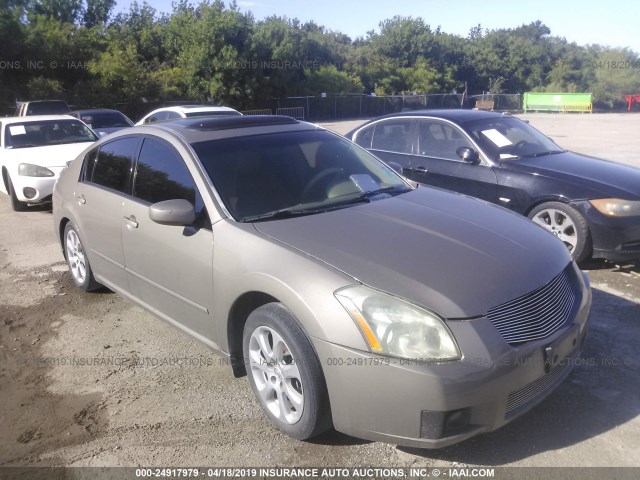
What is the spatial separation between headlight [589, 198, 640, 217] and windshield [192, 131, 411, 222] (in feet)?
7.70

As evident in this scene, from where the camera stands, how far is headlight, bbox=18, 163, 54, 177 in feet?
29.1

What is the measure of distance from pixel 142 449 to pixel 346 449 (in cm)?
111

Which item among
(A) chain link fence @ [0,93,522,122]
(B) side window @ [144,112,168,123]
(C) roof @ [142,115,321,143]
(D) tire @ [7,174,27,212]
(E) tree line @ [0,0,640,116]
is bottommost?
(D) tire @ [7,174,27,212]

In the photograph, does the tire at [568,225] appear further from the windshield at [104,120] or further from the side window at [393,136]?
the windshield at [104,120]

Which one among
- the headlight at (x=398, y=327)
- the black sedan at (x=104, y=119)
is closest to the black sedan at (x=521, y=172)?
the headlight at (x=398, y=327)

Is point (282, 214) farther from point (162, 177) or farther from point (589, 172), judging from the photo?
point (589, 172)

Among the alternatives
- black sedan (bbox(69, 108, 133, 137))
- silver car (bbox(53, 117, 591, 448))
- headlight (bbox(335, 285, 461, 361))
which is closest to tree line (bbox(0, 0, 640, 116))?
black sedan (bbox(69, 108, 133, 137))

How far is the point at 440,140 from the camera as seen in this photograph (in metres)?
6.85

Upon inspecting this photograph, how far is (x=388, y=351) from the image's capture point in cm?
259

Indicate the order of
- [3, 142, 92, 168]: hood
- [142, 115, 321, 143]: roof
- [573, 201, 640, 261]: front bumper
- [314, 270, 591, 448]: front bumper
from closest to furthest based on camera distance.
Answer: [314, 270, 591, 448]: front bumper, [142, 115, 321, 143]: roof, [573, 201, 640, 261]: front bumper, [3, 142, 92, 168]: hood

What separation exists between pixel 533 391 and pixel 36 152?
8.98 metres

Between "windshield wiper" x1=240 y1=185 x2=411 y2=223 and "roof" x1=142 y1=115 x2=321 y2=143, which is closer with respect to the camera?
"windshield wiper" x1=240 y1=185 x2=411 y2=223

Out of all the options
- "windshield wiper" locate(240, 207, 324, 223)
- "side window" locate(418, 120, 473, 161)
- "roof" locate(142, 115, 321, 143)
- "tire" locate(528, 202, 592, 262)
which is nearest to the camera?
"windshield wiper" locate(240, 207, 324, 223)

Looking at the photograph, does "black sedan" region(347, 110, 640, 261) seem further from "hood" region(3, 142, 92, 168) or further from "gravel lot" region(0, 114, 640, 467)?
"hood" region(3, 142, 92, 168)
